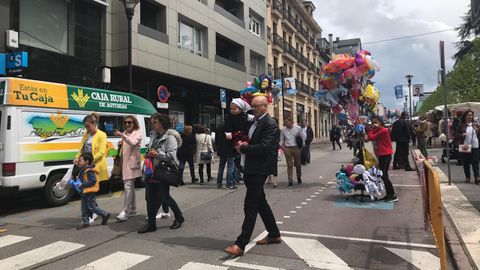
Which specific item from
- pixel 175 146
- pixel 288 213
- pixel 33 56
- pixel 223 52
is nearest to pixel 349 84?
pixel 288 213

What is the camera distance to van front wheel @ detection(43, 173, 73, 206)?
8523 millimetres

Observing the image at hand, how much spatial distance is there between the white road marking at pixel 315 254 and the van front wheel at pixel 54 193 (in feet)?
17.3

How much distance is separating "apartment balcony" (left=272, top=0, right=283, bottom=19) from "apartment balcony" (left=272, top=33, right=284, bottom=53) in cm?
187

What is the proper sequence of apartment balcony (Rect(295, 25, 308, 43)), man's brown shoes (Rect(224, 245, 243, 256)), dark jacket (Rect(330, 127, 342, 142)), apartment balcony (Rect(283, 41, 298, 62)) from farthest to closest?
apartment balcony (Rect(295, 25, 308, 43)) → apartment balcony (Rect(283, 41, 298, 62)) → dark jacket (Rect(330, 127, 342, 142)) → man's brown shoes (Rect(224, 245, 243, 256))

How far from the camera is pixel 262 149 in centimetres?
500

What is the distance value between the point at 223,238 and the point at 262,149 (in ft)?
5.27

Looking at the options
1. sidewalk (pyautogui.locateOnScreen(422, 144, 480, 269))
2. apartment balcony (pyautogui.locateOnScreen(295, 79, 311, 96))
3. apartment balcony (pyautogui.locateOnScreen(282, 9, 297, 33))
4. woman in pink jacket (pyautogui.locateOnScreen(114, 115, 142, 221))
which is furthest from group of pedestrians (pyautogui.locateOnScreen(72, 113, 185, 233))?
apartment balcony (pyautogui.locateOnScreen(295, 79, 311, 96))

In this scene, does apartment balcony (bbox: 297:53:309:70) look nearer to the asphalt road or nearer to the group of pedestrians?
the asphalt road

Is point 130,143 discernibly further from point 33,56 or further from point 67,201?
point 33,56

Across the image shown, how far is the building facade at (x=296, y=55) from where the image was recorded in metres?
37.6

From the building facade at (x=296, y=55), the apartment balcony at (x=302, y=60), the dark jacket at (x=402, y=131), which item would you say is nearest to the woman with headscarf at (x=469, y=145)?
the dark jacket at (x=402, y=131)

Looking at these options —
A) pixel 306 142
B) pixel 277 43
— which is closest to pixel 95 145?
pixel 306 142

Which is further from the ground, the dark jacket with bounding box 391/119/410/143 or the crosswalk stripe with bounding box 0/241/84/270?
the dark jacket with bounding box 391/119/410/143

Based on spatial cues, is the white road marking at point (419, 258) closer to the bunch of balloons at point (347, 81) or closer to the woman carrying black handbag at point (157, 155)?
the woman carrying black handbag at point (157, 155)
